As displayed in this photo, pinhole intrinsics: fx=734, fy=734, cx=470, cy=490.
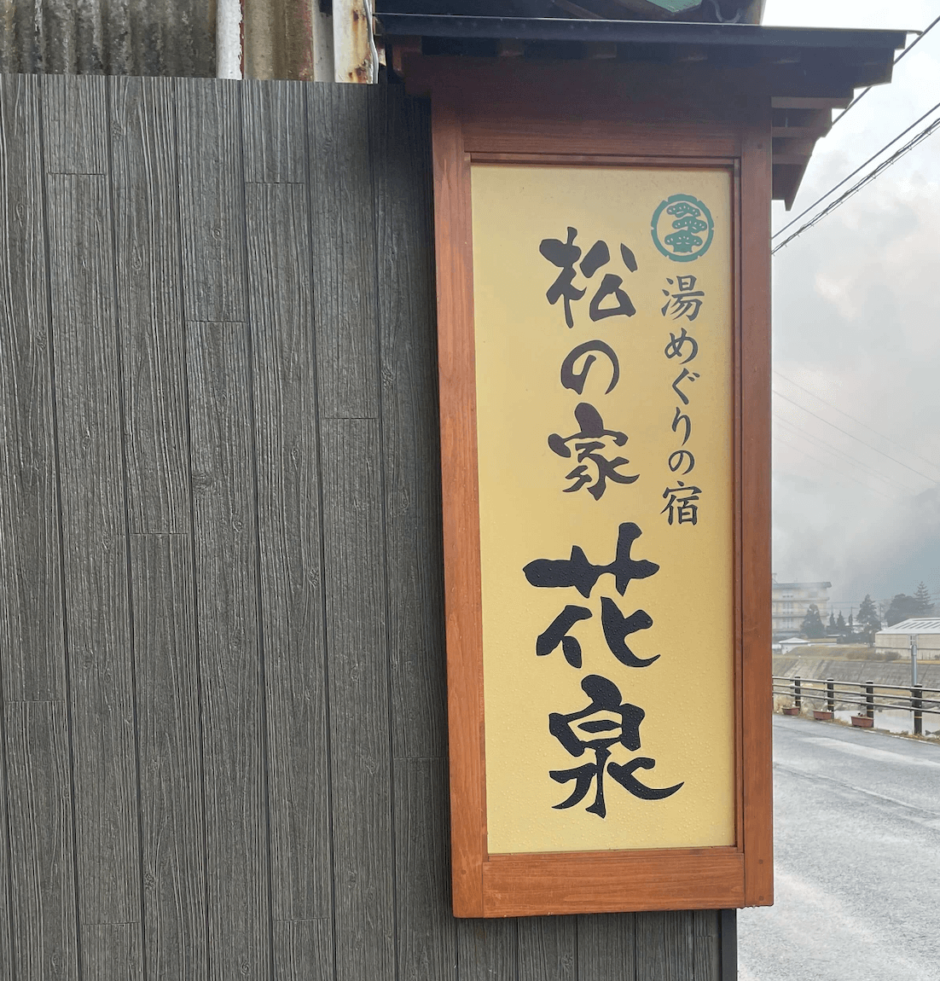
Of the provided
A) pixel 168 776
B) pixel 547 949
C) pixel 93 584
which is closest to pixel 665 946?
pixel 547 949

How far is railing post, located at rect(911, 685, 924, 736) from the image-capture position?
13.3 metres

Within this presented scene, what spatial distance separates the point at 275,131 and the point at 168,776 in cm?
183

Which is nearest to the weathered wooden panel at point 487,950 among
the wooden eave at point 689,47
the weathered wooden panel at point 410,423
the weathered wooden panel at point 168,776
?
the weathered wooden panel at point 410,423

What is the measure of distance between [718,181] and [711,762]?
5.35 ft

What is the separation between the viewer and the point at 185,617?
6.73 ft

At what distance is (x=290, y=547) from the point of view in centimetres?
207

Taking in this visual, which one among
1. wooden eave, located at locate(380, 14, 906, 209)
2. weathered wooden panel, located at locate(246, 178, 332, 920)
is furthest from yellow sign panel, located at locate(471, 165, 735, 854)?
weathered wooden panel, located at locate(246, 178, 332, 920)

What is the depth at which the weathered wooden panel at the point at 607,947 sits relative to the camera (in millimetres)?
2119

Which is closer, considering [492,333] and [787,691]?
[492,333]

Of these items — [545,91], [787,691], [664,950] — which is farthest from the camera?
[787,691]

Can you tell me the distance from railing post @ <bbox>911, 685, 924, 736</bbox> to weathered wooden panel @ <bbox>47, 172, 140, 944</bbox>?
48.2ft

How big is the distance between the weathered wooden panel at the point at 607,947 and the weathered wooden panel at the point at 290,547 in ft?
2.45

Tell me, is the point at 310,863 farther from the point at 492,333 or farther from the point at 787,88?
the point at 787,88

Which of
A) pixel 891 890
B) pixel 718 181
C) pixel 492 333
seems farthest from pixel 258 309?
pixel 891 890
